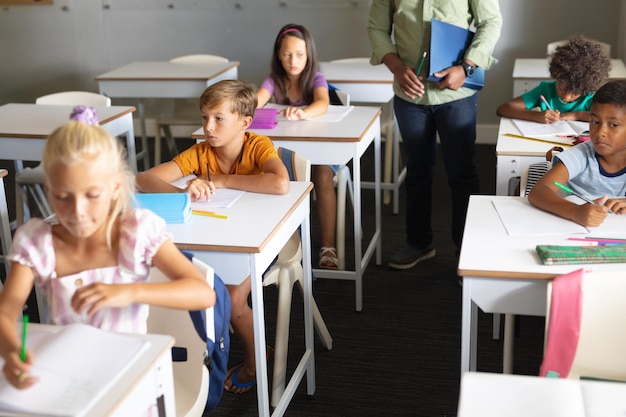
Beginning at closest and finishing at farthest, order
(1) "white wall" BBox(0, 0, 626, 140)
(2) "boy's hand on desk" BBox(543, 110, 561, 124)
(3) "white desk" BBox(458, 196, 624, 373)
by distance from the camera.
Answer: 1. (3) "white desk" BBox(458, 196, 624, 373)
2. (2) "boy's hand on desk" BBox(543, 110, 561, 124)
3. (1) "white wall" BBox(0, 0, 626, 140)

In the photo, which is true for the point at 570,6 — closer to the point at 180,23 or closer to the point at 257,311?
the point at 180,23

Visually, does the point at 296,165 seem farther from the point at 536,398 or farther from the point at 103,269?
the point at 536,398

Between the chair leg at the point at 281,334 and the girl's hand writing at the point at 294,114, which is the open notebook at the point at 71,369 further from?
the girl's hand writing at the point at 294,114

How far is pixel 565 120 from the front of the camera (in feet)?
9.91

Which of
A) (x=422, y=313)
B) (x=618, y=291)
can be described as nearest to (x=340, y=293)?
(x=422, y=313)

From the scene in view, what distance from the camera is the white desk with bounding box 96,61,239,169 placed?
4488 mm

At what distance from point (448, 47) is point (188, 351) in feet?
5.82

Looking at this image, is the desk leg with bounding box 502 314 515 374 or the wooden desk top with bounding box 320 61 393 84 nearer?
the desk leg with bounding box 502 314 515 374

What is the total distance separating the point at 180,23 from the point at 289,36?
2.72 meters

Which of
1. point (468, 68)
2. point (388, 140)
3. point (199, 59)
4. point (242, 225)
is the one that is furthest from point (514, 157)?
point (199, 59)

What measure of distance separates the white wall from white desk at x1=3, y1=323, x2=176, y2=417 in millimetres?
4537

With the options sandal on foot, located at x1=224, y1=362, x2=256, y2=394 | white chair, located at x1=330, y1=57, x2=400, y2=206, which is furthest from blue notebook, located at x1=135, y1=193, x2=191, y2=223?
white chair, located at x1=330, y1=57, x2=400, y2=206

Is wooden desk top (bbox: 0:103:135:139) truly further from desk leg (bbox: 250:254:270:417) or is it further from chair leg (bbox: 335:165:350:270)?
desk leg (bbox: 250:254:270:417)

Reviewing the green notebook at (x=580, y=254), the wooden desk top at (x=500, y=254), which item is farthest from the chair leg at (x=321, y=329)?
the green notebook at (x=580, y=254)
